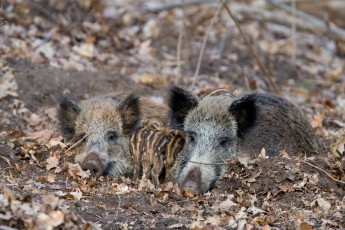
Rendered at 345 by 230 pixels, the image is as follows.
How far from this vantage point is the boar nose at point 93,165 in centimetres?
725

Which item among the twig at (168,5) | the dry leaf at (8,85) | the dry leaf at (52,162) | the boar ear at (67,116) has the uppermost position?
the twig at (168,5)

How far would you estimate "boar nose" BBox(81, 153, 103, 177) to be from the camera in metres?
7.25

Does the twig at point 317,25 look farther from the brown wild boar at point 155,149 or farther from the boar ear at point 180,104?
the brown wild boar at point 155,149

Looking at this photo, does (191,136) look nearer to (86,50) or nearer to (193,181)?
(193,181)

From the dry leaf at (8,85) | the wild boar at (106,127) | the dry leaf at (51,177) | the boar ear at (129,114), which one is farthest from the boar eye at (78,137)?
the dry leaf at (8,85)

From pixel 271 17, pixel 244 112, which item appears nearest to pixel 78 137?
pixel 244 112

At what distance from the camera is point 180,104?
7949 mm

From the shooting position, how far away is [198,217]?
6082 mm

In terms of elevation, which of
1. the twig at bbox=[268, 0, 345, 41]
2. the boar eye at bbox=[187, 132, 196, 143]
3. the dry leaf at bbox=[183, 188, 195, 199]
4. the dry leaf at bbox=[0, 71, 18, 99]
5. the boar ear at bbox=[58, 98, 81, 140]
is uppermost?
the twig at bbox=[268, 0, 345, 41]

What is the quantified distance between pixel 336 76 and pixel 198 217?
8469 millimetres

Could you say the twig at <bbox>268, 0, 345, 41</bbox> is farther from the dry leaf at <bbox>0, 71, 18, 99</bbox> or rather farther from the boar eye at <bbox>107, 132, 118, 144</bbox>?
the boar eye at <bbox>107, 132, 118, 144</bbox>

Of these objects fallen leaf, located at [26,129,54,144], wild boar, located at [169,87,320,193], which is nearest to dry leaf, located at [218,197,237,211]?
wild boar, located at [169,87,320,193]

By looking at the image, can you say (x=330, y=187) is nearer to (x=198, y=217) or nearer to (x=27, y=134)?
(x=198, y=217)

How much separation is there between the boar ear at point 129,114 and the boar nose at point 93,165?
0.81m
